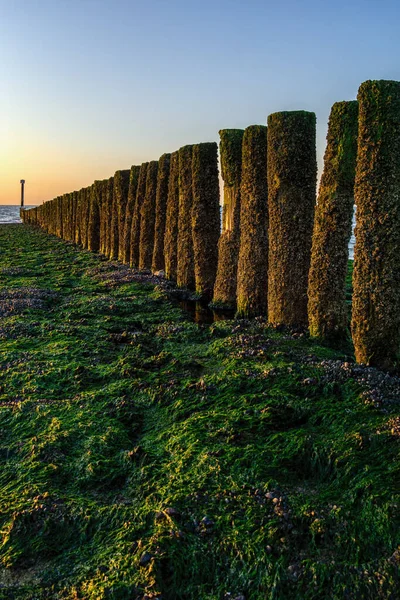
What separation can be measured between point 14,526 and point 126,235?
16.4m

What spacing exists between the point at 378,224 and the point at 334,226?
1049 mm

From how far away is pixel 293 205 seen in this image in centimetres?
805

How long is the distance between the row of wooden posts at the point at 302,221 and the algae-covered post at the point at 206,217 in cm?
2

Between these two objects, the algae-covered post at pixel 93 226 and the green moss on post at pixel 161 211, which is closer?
the green moss on post at pixel 161 211

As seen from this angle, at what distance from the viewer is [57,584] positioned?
10.3 ft

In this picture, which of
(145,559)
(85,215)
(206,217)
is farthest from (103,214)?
(145,559)

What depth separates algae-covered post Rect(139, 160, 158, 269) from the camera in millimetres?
16719

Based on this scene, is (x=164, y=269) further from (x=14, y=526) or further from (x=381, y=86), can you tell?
(x=14, y=526)

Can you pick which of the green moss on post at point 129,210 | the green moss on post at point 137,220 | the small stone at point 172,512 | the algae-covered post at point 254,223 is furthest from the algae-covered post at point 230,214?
the green moss on post at point 129,210

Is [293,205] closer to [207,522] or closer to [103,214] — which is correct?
[207,522]

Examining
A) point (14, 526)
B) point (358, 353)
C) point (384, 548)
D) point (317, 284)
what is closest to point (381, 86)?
point (317, 284)

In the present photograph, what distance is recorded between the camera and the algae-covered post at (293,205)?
315 inches

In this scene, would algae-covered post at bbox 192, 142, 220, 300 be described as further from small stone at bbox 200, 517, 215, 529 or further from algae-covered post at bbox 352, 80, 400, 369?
small stone at bbox 200, 517, 215, 529

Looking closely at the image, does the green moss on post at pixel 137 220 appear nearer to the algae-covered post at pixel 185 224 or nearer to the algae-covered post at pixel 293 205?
the algae-covered post at pixel 185 224
